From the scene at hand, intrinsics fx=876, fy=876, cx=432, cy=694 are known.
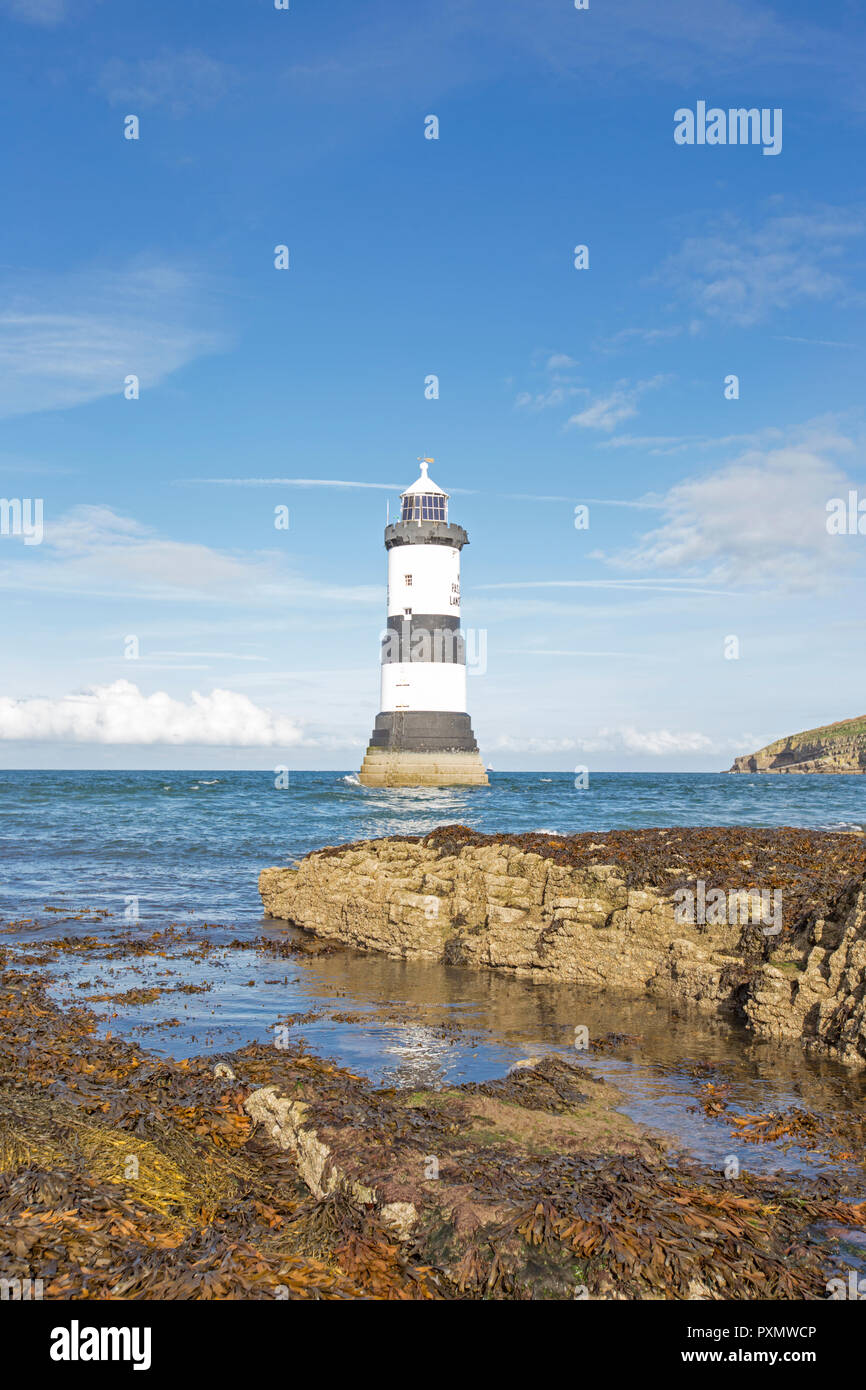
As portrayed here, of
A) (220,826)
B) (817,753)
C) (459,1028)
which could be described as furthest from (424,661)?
(817,753)

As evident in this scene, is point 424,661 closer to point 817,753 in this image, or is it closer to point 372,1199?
point 372,1199

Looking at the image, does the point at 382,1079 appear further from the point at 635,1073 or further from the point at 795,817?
the point at 795,817

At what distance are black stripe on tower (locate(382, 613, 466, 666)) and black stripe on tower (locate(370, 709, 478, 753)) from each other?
3.42 m

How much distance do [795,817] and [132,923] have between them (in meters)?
33.1

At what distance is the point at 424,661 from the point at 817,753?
107450 mm

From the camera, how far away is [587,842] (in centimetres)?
1692

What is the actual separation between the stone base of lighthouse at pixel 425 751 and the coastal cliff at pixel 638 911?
3632cm

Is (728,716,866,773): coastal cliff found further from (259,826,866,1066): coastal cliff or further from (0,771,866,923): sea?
(259,826,866,1066): coastal cliff

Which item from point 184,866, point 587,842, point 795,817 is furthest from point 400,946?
point 795,817

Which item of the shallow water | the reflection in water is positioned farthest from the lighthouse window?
the reflection in water

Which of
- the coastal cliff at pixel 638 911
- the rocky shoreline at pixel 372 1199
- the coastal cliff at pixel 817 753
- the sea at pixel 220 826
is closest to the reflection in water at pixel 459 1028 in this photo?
the coastal cliff at pixel 638 911

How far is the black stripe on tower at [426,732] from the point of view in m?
55.0

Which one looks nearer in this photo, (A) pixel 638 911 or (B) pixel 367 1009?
(B) pixel 367 1009

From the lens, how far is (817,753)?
141375 mm
